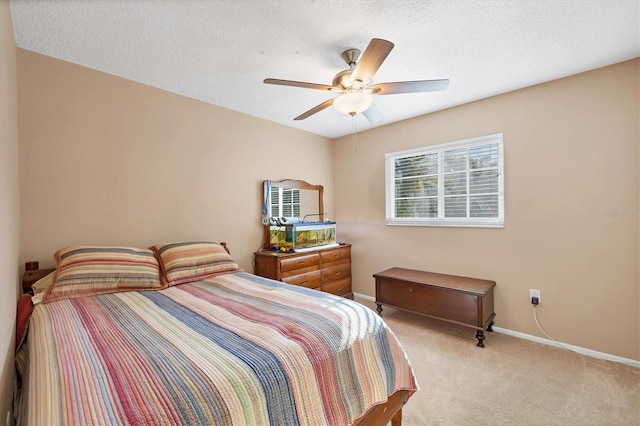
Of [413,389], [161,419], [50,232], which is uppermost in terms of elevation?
[50,232]

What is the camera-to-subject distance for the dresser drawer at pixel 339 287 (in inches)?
139

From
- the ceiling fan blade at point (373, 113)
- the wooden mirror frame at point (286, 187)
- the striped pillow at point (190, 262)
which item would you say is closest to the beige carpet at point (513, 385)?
the striped pillow at point (190, 262)

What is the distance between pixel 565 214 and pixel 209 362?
9.79ft

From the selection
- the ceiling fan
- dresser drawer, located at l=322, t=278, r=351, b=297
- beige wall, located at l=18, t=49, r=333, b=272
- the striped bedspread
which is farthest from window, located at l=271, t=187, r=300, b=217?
the striped bedspread

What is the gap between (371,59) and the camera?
159cm

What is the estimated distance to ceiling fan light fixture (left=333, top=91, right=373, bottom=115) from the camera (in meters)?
1.87

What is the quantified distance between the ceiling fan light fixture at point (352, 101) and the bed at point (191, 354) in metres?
1.31

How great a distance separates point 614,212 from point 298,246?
2896mm

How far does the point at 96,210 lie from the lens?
225 centimetres

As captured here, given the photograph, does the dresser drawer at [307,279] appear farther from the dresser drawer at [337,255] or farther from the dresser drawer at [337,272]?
the dresser drawer at [337,255]

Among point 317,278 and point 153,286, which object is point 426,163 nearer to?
point 317,278

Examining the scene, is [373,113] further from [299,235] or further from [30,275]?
[30,275]

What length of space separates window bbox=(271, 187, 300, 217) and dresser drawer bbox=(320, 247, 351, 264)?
68cm

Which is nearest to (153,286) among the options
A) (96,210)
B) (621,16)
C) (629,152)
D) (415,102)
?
(96,210)
